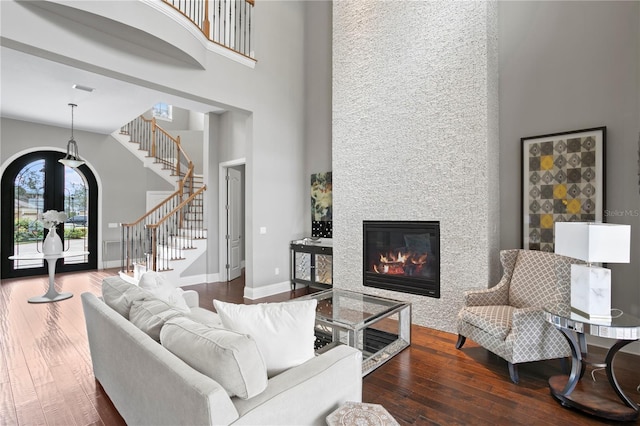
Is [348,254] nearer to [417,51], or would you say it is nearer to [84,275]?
[417,51]

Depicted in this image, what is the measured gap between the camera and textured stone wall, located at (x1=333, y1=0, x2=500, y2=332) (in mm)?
3734

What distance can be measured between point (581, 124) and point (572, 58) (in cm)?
70

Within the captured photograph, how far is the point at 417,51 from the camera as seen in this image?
420cm

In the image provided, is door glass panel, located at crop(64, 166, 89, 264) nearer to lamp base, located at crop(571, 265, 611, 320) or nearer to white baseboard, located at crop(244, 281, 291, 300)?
white baseboard, located at crop(244, 281, 291, 300)

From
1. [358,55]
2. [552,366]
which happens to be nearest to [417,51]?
[358,55]

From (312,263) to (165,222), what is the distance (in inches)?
147

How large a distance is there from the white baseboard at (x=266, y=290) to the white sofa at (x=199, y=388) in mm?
3183

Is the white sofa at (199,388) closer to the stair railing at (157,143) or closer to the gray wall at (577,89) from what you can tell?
the gray wall at (577,89)

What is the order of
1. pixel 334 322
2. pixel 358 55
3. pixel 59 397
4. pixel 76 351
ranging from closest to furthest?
pixel 59 397, pixel 334 322, pixel 76 351, pixel 358 55

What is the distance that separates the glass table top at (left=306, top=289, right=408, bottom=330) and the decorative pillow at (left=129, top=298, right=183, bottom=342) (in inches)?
53.9

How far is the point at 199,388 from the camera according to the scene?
48.6 inches

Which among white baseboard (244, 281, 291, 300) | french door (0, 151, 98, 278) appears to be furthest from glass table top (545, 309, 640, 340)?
french door (0, 151, 98, 278)

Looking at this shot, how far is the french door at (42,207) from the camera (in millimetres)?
6824

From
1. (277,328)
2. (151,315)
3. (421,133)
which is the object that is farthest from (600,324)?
(151,315)
